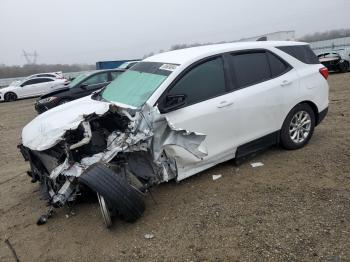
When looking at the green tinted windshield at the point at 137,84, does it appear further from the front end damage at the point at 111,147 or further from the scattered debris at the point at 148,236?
the scattered debris at the point at 148,236

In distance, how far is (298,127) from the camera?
550cm

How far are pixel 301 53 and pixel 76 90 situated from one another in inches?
311

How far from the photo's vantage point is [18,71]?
56.9 metres

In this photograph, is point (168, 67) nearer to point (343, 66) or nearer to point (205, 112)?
point (205, 112)

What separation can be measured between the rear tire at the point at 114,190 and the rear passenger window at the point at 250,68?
2.15m

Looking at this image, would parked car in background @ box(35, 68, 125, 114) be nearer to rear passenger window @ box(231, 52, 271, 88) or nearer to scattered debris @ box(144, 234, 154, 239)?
rear passenger window @ box(231, 52, 271, 88)

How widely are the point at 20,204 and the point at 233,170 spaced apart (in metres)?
2.89

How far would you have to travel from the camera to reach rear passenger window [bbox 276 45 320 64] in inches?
216

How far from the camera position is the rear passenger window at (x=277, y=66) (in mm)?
5230

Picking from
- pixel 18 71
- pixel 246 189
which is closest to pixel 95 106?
pixel 246 189

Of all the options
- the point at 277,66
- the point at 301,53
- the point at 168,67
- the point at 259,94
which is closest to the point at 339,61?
the point at 301,53

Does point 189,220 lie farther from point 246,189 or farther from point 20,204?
point 20,204

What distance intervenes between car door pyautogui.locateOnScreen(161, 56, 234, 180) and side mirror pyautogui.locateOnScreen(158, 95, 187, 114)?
0.04 m

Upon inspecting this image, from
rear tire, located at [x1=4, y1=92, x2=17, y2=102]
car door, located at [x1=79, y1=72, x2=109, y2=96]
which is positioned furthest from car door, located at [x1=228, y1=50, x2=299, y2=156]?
rear tire, located at [x1=4, y1=92, x2=17, y2=102]
